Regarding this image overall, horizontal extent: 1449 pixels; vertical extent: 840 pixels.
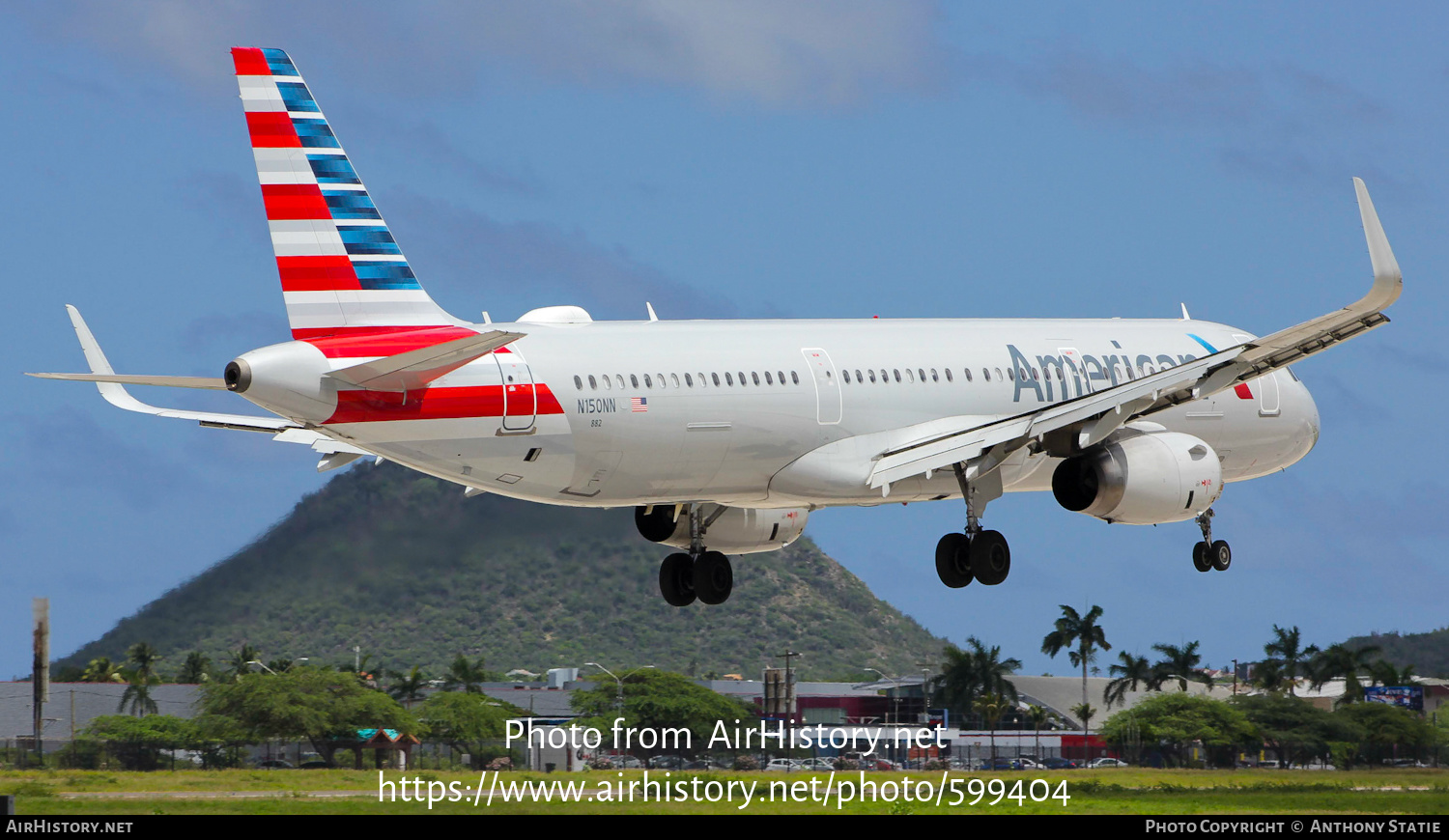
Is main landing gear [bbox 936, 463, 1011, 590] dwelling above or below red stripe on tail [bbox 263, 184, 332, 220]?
below

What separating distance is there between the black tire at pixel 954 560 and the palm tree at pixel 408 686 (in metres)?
36.4

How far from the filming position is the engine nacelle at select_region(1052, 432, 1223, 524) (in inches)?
1303

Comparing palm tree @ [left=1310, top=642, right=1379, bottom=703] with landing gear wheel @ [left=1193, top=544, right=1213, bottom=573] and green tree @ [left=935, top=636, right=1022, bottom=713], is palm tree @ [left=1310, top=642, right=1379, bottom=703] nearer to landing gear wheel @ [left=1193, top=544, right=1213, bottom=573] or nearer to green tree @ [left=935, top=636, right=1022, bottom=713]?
green tree @ [left=935, top=636, right=1022, bottom=713]

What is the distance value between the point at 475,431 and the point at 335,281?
3062mm

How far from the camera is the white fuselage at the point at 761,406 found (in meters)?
28.5

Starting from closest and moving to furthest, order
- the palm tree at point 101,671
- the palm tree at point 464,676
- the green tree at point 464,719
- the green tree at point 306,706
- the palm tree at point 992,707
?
the green tree at point 464,719 < the green tree at point 306,706 < the palm tree at point 101,671 < the palm tree at point 992,707 < the palm tree at point 464,676

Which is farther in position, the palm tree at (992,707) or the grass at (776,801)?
the palm tree at (992,707)

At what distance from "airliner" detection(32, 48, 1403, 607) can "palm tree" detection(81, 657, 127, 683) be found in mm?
31099

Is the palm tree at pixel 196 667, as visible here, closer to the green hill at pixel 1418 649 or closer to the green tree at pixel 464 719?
the green tree at pixel 464 719

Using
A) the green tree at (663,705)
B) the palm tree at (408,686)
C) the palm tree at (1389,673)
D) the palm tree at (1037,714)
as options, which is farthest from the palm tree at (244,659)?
the palm tree at (1389,673)

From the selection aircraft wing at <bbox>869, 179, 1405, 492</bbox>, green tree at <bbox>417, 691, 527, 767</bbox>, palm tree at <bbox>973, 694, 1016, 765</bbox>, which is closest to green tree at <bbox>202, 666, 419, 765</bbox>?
green tree at <bbox>417, 691, 527, 767</bbox>

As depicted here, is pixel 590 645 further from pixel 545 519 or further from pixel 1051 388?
pixel 1051 388

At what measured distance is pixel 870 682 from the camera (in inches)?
3883
